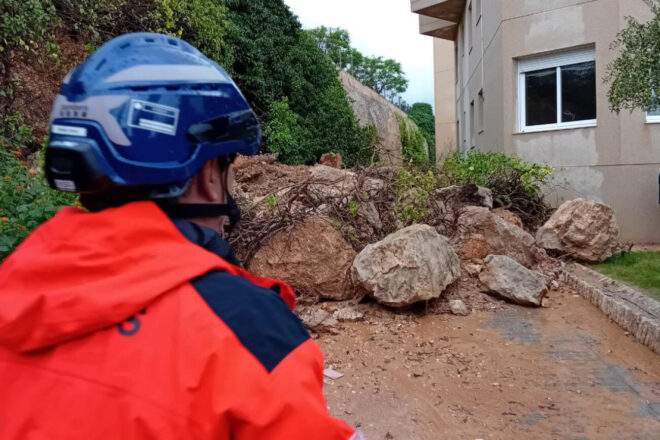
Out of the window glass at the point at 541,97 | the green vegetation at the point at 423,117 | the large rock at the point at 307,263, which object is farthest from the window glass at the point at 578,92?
the green vegetation at the point at 423,117

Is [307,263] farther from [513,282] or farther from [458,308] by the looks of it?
[513,282]

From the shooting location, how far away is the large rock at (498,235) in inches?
283

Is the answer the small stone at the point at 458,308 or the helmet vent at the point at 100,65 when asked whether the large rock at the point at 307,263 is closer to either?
the small stone at the point at 458,308

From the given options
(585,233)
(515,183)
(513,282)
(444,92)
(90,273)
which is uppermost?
(444,92)

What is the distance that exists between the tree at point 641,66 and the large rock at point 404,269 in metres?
2.44

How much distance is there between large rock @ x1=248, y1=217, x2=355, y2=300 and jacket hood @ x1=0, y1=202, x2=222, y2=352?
4.94 m

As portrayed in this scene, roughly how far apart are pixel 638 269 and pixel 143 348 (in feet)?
24.1

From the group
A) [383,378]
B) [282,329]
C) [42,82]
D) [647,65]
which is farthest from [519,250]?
[42,82]

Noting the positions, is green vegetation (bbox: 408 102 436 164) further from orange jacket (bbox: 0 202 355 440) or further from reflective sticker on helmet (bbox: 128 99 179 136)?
orange jacket (bbox: 0 202 355 440)

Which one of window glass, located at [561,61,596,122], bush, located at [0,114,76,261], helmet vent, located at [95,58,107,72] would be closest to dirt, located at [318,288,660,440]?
bush, located at [0,114,76,261]

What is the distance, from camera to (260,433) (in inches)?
32.3

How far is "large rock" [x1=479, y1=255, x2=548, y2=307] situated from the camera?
6031 millimetres

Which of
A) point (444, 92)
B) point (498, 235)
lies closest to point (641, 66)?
point (498, 235)

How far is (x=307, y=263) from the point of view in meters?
5.90
